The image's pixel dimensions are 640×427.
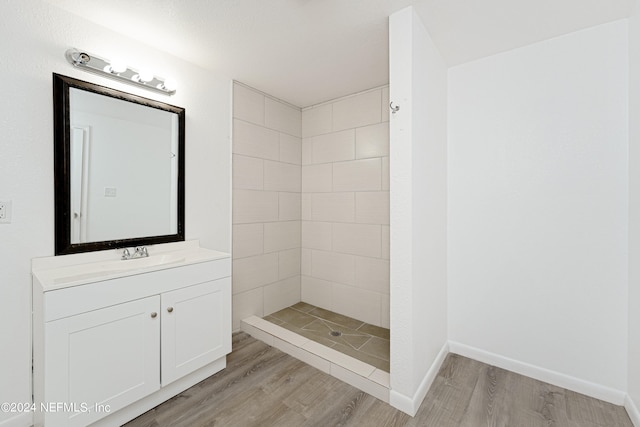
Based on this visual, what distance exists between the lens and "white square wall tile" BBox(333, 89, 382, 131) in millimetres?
2684

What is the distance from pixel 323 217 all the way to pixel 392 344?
1646mm

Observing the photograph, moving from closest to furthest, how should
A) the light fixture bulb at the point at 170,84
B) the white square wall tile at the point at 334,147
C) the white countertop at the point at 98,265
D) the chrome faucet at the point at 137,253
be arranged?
the white countertop at the point at 98,265
the chrome faucet at the point at 137,253
the light fixture bulb at the point at 170,84
the white square wall tile at the point at 334,147

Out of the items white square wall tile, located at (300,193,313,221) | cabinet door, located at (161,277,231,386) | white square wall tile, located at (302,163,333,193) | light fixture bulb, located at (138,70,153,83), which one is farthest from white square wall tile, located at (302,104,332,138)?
cabinet door, located at (161,277,231,386)

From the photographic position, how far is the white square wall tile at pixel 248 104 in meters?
2.61

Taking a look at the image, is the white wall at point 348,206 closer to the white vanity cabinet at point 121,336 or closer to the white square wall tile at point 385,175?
the white square wall tile at point 385,175

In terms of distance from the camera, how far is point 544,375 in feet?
6.22

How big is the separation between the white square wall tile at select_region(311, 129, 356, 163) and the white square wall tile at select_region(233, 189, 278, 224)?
67 cm

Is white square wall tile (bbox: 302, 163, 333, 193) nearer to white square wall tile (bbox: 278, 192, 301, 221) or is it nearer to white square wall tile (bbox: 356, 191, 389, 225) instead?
white square wall tile (bbox: 278, 192, 301, 221)

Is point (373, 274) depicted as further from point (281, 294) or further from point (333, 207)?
point (281, 294)

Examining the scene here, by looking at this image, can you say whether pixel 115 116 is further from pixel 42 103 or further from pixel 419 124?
pixel 419 124

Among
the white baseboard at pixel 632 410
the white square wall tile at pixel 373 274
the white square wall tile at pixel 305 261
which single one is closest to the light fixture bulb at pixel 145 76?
the white square wall tile at pixel 305 261

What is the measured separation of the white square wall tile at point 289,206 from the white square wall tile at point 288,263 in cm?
39

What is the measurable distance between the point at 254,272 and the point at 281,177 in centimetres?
105

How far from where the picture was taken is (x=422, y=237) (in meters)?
1.73
